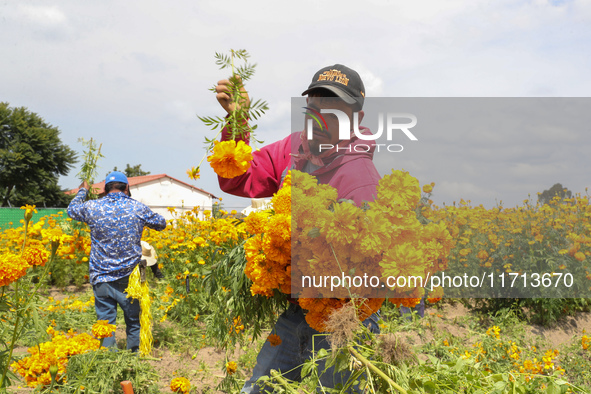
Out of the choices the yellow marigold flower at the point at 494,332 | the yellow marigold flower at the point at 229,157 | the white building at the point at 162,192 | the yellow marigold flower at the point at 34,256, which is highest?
the white building at the point at 162,192

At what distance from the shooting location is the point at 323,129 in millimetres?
1452

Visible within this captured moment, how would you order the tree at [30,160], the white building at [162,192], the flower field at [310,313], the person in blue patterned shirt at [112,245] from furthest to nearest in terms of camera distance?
the white building at [162,192] → the tree at [30,160] → the person in blue patterned shirt at [112,245] → the flower field at [310,313]

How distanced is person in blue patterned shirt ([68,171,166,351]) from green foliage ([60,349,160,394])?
0.64m

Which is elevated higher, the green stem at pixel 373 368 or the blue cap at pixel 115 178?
the blue cap at pixel 115 178

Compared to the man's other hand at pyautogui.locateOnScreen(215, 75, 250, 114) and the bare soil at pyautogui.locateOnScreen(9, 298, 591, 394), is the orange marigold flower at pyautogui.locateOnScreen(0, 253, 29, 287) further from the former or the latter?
the bare soil at pyautogui.locateOnScreen(9, 298, 591, 394)

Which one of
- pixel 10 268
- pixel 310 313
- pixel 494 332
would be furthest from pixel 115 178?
pixel 494 332

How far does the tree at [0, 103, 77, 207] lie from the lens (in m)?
29.6

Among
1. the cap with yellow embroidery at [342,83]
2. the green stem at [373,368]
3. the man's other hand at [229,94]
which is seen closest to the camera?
the green stem at [373,368]

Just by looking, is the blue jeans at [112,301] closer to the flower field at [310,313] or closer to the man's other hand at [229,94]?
the flower field at [310,313]

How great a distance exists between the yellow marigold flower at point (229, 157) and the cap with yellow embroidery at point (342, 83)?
0.48m

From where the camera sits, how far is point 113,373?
271cm

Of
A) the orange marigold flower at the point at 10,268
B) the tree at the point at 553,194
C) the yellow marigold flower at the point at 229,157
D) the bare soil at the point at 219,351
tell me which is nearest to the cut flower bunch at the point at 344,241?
the yellow marigold flower at the point at 229,157

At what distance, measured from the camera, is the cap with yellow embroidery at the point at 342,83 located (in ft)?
4.91

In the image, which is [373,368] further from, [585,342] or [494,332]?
[585,342]
